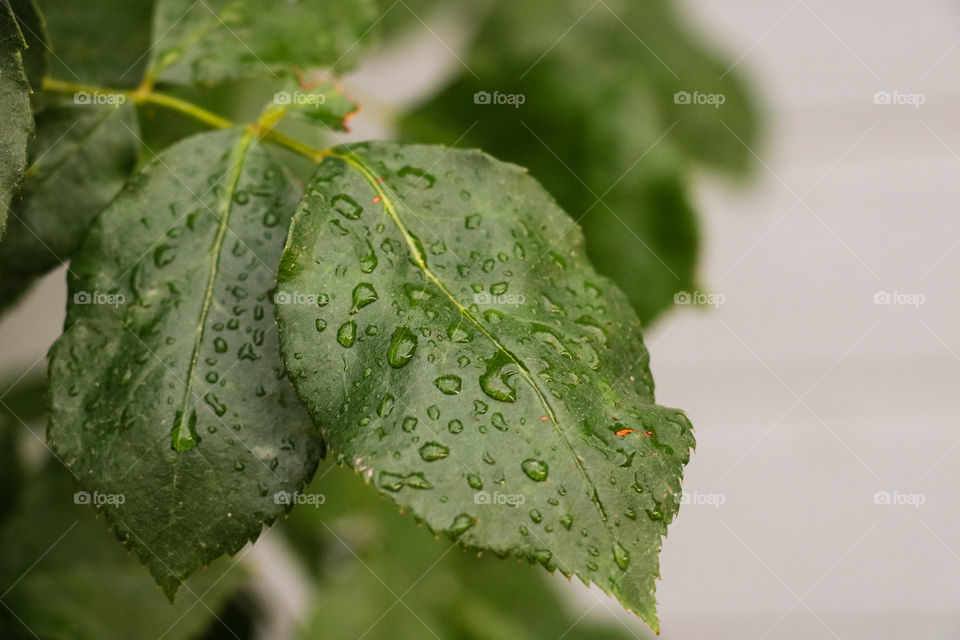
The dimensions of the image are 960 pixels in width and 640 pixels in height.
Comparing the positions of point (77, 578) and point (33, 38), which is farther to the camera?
point (77, 578)

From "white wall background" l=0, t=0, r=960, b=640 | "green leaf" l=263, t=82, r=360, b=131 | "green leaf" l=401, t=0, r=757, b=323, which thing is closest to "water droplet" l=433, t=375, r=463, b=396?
"green leaf" l=263, t=82, r=360, b=131

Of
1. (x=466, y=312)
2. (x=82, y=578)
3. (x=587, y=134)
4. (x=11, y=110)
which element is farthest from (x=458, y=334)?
(x=82, y=578)

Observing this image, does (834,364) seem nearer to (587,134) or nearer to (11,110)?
(587,134)

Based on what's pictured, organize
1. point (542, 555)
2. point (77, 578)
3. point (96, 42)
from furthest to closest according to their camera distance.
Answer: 1. point (77, 578)
2. point (96, 42)
3. point (542, 555)

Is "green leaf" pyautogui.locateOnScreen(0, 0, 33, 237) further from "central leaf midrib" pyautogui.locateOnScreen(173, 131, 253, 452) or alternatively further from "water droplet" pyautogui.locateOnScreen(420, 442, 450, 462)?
"water droplet" pyautogui.locateOnScreen(420, 442, 450, 462)

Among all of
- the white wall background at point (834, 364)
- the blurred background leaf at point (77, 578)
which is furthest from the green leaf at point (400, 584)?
the white wall background at point (834, 364)

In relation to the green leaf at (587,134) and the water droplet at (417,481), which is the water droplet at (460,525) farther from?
the green leaf at (587,134)

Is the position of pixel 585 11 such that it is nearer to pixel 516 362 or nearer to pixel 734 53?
pixel 734 53

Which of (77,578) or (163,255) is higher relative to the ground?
(163,255)
